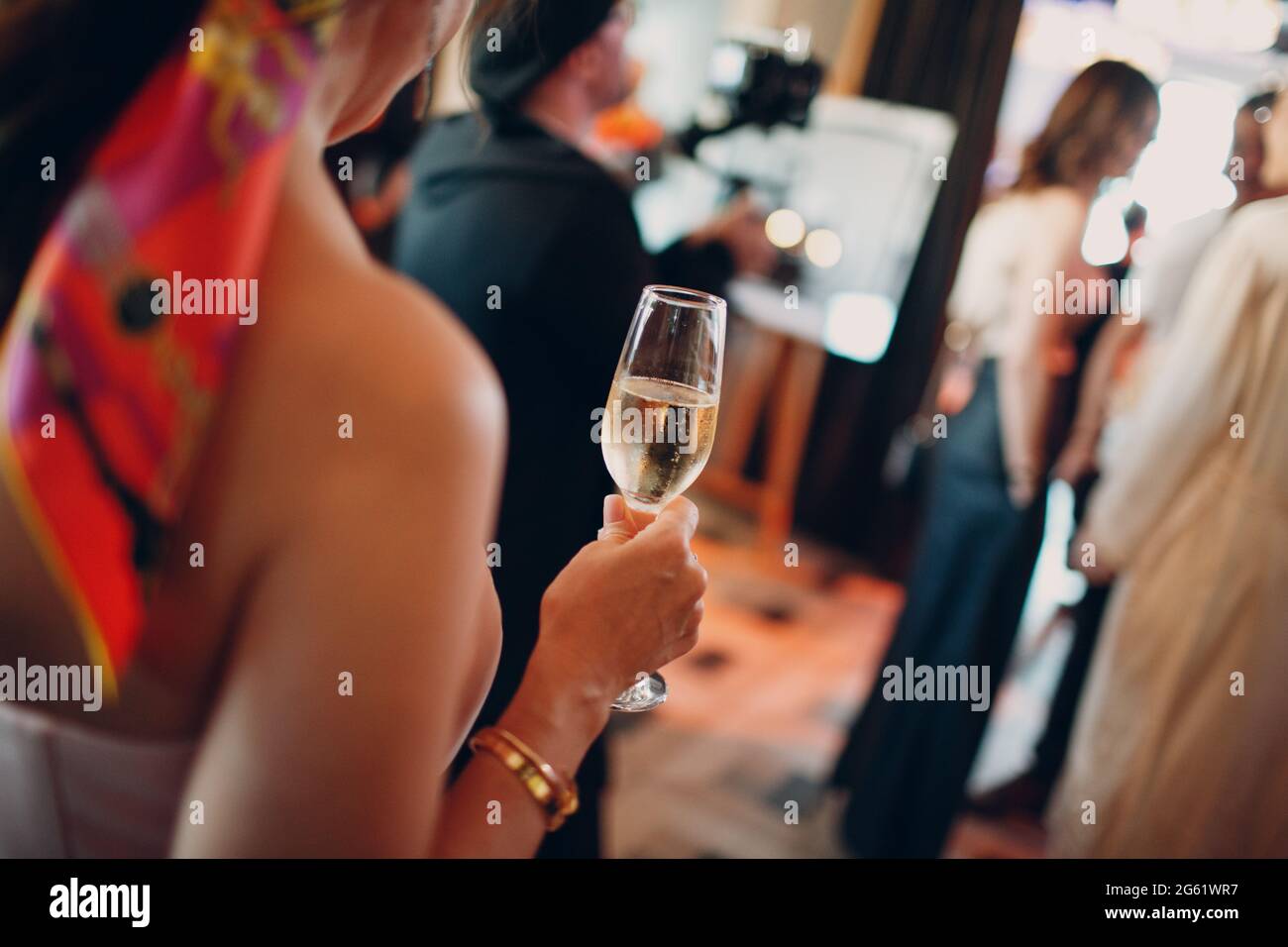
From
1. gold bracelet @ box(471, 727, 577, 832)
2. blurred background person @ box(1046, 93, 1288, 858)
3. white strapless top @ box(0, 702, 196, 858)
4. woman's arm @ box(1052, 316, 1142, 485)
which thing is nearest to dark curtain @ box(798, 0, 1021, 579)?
woman's arm @ box(1052, 316, 1142, 485)

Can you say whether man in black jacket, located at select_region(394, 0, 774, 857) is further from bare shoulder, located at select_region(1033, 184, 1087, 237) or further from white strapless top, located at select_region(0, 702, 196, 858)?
bare shoulder, located at select_region(1033, 184, 1087, 237)

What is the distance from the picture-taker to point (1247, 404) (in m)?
1.61

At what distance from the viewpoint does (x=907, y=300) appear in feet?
13.3

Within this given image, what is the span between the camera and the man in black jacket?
3.71 ft

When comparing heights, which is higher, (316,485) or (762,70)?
(762,70)

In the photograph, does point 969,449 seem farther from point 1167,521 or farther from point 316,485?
point 316,485

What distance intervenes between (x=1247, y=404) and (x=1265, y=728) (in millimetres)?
525

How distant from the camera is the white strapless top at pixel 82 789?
499mm

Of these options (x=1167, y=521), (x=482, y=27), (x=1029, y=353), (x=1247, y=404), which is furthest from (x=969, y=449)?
(x=482, y=27)

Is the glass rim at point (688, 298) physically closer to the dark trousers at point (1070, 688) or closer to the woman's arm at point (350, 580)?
the woman's arm at point (350, 580)

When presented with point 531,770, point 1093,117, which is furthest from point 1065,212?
point 531,770

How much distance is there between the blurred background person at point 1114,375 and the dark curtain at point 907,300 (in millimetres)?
1395

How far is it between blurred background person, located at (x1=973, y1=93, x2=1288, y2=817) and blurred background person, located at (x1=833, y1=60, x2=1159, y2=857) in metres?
0.13

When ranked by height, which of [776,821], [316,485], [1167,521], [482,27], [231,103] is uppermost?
[482,27]
